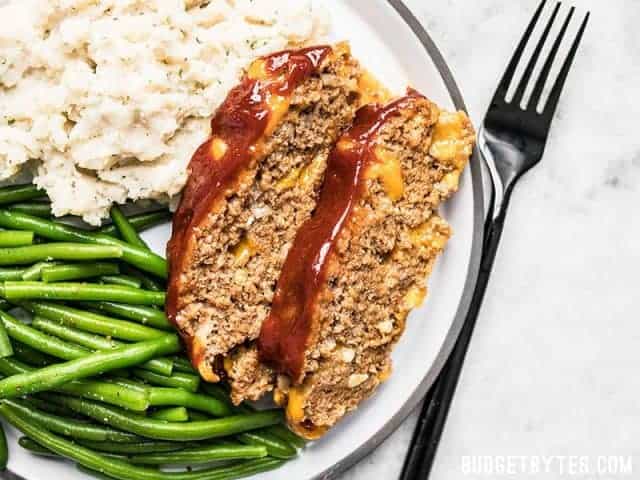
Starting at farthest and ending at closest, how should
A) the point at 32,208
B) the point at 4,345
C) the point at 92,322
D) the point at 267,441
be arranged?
1. the point at 267,441
2. the point at 32,208
3. the point at 92,322
4. the point at 4,345

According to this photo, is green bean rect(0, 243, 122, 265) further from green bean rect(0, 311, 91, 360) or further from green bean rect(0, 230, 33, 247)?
green bean rect(0, 311, 91, 360)

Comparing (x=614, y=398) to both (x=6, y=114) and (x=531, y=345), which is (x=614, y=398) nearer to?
(x=531, y=345)

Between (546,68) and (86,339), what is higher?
(546,68)

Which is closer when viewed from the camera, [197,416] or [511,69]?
[197,416]

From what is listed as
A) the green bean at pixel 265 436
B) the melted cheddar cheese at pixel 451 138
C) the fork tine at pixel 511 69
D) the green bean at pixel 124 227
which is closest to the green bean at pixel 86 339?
the green bean at pixel 265 436

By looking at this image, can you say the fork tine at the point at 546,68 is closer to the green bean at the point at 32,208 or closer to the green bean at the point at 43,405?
the green bean at the point at 32,208

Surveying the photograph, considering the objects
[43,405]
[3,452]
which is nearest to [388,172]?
[43,405]

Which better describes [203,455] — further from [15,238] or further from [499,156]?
[499,156]
